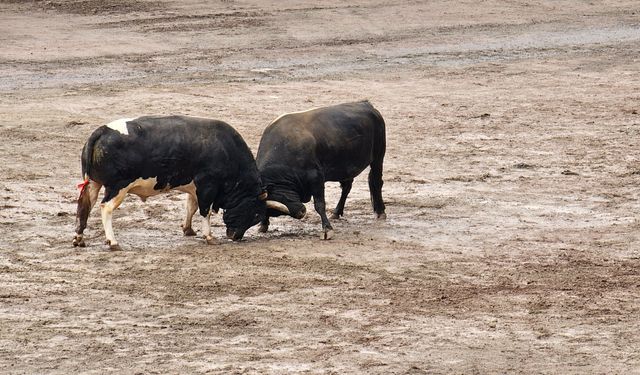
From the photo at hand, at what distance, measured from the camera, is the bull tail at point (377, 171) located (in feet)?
56.9

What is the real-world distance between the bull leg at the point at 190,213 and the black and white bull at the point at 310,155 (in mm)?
766

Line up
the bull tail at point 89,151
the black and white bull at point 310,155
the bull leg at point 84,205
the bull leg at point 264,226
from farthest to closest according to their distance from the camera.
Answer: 1. the bull leg at point 264,226
2. the black and white bull at point 310,155
3. the bull leg at point 84,205
4. the bull tail at point 89,151

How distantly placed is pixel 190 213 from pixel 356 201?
2.79 meters

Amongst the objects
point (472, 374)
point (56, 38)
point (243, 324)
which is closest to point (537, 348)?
point (472, 374)

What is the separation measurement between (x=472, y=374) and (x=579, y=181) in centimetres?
762

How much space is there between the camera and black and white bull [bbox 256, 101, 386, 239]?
16.3m

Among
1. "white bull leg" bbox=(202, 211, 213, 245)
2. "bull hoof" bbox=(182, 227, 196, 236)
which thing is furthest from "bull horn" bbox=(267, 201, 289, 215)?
"bull hoof" bbox=(182, 227, 196, 236)

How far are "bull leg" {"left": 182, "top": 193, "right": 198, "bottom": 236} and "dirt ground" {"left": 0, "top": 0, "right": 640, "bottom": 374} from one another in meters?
0.25

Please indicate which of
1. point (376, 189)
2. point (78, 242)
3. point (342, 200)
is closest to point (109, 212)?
point (78, 242)

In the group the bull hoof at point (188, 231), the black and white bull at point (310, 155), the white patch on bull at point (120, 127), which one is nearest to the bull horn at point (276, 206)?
the black and white bull at point (310, 155)

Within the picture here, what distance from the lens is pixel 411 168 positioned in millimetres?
19719

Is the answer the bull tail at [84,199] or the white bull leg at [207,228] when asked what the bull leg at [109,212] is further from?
the white bull leg at [207,228]

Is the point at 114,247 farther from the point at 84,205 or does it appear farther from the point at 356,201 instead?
the point at 356,201

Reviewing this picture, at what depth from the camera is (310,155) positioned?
16375 mm
